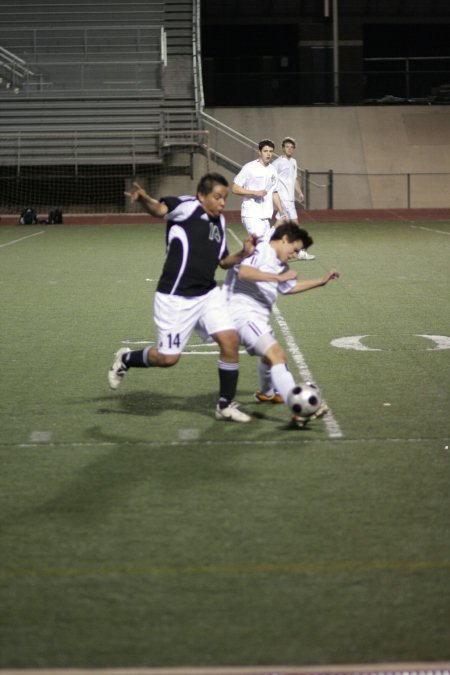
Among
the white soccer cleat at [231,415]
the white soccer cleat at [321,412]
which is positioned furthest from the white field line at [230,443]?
the white soccer cleat at [231,415]

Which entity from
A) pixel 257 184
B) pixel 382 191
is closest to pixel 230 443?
pixel 257 184

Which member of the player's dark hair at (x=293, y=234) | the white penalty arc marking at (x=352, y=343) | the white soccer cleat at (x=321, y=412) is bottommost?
the white penalty arc marking at (x=352, y=343)

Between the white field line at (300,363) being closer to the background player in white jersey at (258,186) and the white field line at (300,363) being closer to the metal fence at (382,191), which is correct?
the background player in white jersey at (258,186)

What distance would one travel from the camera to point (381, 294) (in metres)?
14.4

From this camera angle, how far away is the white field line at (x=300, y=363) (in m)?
7.25

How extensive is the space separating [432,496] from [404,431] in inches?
56.7

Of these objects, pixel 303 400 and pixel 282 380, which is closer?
pixel 303 400

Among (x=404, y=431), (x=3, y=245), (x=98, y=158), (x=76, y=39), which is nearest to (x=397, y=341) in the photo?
(x=404, y=431)

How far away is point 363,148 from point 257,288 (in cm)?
2792

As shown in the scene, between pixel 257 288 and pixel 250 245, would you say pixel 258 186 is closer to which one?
pixel 257 288

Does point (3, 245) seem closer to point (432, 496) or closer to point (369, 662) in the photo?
point (432, 496)

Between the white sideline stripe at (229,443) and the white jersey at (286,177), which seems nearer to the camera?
the white sideline stripe at (229,443)

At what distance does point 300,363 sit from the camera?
376 inches

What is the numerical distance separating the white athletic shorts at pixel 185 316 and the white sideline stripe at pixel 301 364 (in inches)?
36.0
